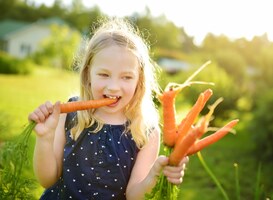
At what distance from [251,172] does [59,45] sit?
108 ft

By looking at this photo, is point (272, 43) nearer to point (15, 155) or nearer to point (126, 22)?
point (126, 22)

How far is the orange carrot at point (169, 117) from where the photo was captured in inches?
74.2

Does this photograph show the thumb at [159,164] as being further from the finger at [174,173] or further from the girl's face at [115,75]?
the girl's face at [115,75]

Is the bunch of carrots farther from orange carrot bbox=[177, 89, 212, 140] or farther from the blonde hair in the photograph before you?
the blonde hair

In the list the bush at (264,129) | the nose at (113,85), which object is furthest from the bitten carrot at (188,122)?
the bush at (264,129)

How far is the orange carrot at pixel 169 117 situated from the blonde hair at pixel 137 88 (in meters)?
0.67

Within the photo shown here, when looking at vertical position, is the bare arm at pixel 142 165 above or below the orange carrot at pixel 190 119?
below

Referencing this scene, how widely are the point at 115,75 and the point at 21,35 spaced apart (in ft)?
182

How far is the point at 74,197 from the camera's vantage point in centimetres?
262

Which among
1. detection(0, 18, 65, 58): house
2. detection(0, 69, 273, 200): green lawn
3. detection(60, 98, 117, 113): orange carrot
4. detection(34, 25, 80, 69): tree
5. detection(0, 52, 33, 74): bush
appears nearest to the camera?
detection(60, 98, 117, 113): orange carrot

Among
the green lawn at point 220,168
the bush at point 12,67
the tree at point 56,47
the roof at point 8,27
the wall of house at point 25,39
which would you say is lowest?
the green lawn at point 220,168

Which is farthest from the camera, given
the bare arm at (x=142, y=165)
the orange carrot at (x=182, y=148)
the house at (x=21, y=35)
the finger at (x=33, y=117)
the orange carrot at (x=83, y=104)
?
the house at (x=21, y=35)

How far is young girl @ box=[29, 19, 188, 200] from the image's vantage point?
2.45 meters

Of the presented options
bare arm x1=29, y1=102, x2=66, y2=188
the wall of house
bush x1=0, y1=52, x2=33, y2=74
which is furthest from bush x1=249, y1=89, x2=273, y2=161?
the wall of house
